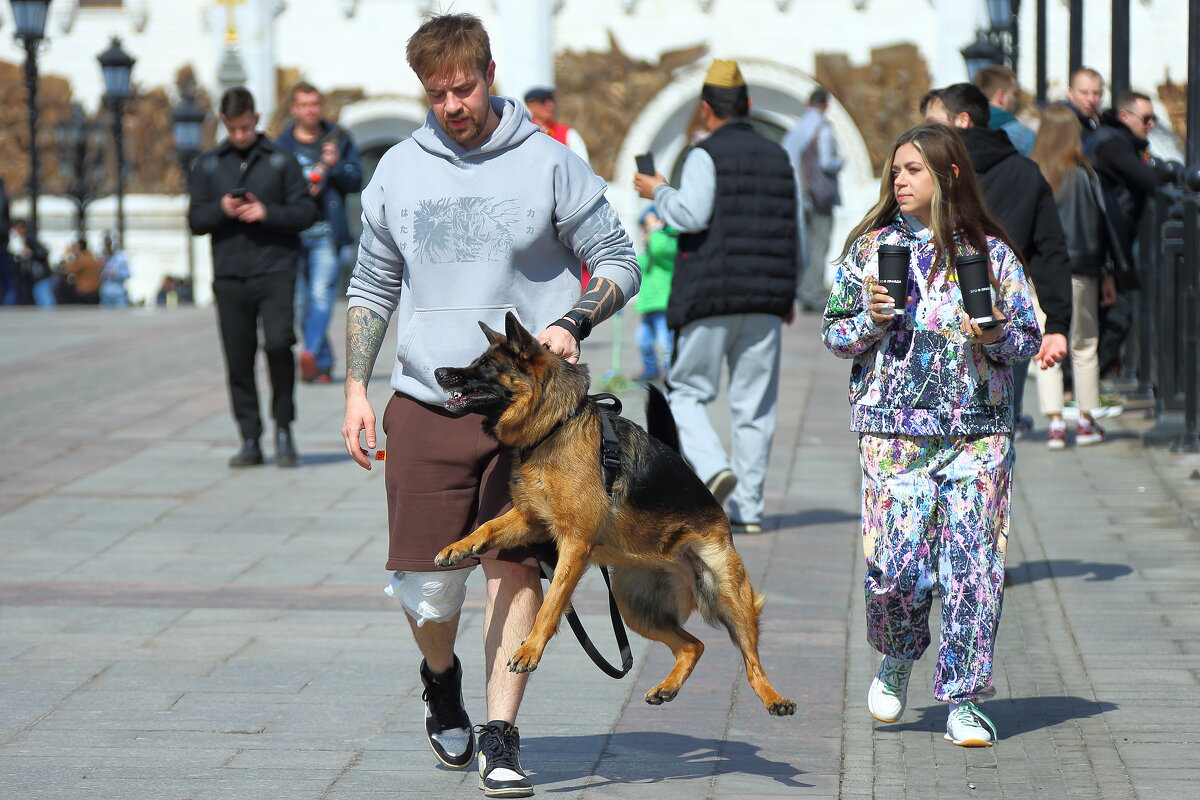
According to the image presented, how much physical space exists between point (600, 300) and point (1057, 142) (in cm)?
596

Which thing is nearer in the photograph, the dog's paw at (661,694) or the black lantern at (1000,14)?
the dog's paw at (661,694)

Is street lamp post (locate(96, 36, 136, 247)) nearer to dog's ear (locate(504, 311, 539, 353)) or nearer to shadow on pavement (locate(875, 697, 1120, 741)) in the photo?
shadow on pavement (locate(875, 697, 1120, 741))

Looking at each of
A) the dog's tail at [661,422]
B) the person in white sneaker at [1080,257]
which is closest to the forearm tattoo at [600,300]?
the dog's tail at [661,422]

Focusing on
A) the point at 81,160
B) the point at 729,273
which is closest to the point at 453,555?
the point at 729,273

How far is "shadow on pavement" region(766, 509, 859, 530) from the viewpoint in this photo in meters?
8.54

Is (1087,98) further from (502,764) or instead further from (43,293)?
(43,293)

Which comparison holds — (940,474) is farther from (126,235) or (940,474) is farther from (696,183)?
(126,235)

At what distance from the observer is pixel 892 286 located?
470cm

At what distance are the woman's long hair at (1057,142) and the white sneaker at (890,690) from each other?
522cm

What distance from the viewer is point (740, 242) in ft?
26.3

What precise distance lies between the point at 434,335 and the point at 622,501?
0.64 meters

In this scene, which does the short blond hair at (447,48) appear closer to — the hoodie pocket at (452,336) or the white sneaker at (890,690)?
the hoodie pocket at (452,336)

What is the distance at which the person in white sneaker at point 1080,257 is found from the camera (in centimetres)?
978

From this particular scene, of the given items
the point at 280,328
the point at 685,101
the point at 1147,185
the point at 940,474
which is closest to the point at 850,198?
the point at 685,101
